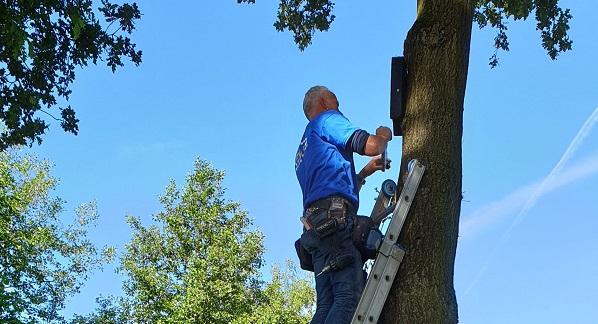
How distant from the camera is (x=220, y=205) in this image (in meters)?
23.4

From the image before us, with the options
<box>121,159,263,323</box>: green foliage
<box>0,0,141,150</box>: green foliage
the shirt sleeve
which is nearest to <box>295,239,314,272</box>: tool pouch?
the shirt sleeve

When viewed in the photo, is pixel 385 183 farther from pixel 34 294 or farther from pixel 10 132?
pixel 34 294

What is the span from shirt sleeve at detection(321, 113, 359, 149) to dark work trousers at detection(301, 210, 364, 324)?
0.42 metres

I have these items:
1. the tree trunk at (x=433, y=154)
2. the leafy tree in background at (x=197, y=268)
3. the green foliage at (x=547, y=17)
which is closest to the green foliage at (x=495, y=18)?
the green foliage at (x=547, y=17)

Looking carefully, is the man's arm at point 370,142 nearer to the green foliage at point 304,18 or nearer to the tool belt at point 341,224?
the tool belt at point 341,224

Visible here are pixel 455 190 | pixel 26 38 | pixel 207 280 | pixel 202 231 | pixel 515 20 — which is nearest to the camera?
pixel 455 190

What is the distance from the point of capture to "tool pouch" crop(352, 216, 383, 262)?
342cm

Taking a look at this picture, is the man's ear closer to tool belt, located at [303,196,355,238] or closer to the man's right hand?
the man's right hand

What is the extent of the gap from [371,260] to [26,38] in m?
3.54

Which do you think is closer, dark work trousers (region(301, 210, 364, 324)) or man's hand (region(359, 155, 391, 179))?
dark work trousers (region(301, 210, 364, 324))

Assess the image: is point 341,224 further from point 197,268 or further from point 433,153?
point 197,268

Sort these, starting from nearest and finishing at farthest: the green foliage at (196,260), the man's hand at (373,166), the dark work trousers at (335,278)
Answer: the dark work trousers at (335,278), the man's hand at (373,166), the green foliage at (196,260)

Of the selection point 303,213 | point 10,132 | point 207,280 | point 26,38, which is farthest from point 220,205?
point 303,213

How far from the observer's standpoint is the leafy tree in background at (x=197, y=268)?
20.6m
